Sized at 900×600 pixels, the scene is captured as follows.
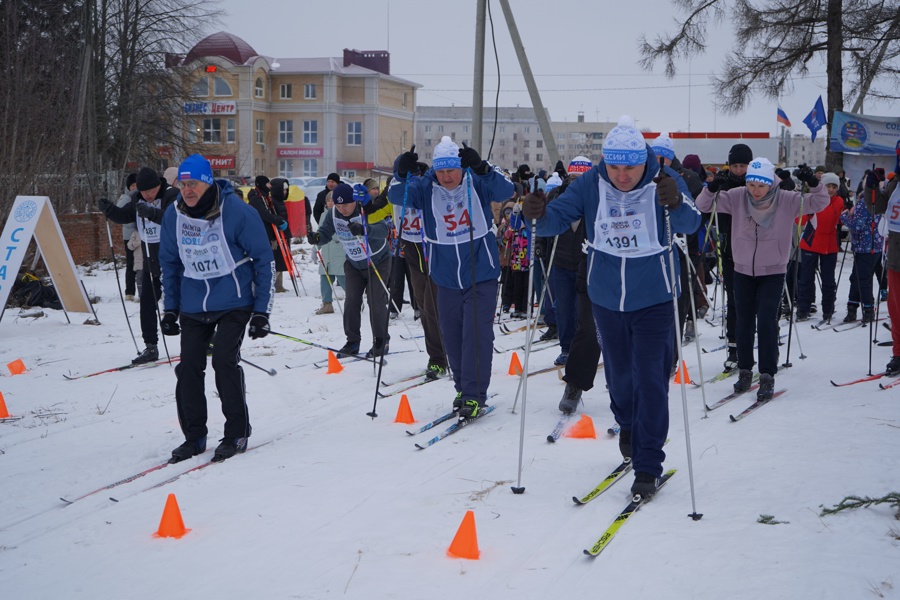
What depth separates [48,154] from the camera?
634 inches

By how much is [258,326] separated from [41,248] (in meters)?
6.67

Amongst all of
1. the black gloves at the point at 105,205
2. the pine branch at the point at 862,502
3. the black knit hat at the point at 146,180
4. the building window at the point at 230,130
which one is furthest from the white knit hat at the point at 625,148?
the building window at the point at 230,130

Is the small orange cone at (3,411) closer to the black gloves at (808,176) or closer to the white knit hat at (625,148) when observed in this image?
the white knit hat at (625,148)

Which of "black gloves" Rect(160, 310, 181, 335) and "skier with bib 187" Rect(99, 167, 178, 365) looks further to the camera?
"skier with bib 187" Rect(99, 167, 178, 365)

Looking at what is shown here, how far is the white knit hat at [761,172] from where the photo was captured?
23.6 ft

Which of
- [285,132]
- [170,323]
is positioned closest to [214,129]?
[285,132]

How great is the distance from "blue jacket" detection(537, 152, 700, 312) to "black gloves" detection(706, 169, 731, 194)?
9.22 ft

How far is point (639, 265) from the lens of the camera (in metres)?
4.86

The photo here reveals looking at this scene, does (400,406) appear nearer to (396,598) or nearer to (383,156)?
(396,598)

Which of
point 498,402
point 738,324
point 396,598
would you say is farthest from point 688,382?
point 396,598

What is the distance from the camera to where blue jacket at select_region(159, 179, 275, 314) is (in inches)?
232

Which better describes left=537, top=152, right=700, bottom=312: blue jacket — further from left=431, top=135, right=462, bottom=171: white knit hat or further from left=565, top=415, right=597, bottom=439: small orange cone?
left=431, top=135, right=462, bottom=171: white knit hat

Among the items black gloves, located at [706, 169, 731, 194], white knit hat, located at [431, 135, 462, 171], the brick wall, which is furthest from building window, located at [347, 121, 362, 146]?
white knit hat, located at [431, 135, 462, 171]

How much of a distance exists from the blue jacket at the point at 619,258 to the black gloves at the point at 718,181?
2811mm
